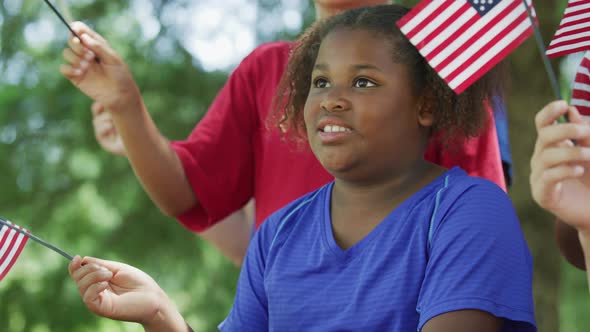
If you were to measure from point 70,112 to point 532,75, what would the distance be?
2.41 meters

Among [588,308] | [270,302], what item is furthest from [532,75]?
[588,308]

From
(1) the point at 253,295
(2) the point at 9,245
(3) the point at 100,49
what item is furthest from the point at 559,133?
(3) the point at 100,49

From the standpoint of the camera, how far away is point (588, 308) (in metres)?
8.02

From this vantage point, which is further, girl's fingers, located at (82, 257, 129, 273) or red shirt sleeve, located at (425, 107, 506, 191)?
red shirt sleeve, located at (425, 107, 506, 191)

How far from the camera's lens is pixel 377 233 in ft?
7.01

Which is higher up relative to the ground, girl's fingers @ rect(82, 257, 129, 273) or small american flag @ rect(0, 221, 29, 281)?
small american flag @ rect(0, 221, 29, 281)

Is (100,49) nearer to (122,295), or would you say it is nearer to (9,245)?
(9,245)

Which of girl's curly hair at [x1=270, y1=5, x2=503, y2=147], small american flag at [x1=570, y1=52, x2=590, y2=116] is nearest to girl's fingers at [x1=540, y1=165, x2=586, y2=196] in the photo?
small american flag at [x1=570, y1=52, x2=590, y2=116]

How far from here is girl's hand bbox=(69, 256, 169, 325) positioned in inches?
85.3

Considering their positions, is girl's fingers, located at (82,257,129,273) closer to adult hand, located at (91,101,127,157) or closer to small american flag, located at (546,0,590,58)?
adult hand, located at (91,101,127,157)

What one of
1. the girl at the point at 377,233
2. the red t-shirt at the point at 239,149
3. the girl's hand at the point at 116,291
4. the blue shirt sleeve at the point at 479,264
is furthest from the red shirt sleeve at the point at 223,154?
the blue shirt sleeve at the point at 479,264

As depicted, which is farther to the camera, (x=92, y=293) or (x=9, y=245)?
(x=9, y=245)

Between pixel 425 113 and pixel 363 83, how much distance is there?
186 millimetres

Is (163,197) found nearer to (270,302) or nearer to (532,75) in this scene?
(270,302)
